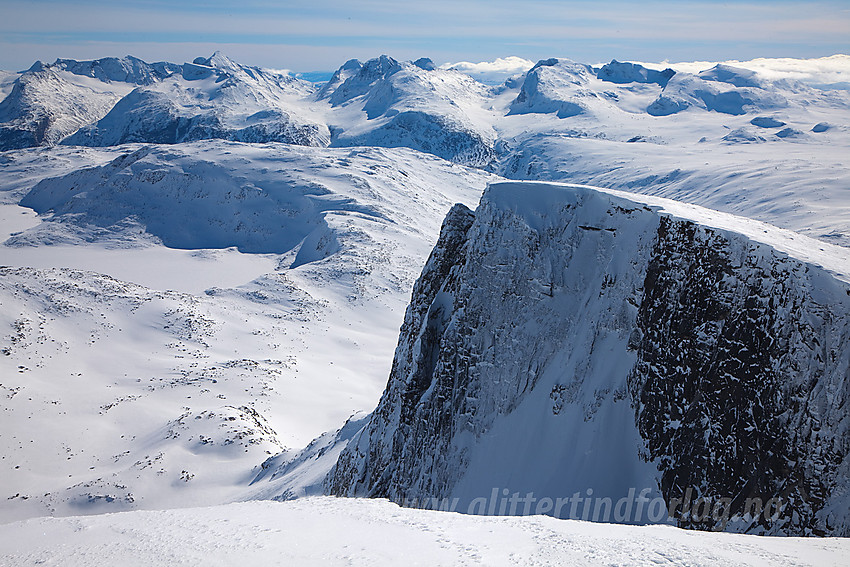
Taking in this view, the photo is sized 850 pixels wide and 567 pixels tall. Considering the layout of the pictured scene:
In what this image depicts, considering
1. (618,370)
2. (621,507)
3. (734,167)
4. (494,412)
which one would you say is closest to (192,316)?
(494,412)

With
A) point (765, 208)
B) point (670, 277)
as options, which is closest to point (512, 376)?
point (670, 277)

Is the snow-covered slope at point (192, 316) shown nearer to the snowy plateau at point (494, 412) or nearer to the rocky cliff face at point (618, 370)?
the snowy plateau at point (494, 412)

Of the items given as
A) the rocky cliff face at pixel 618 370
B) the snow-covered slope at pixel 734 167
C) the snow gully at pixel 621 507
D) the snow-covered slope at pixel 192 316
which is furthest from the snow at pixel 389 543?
the snow-covered slope at pixel 734 167

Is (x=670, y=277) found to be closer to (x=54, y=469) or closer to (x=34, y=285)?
(x=54, y=469)

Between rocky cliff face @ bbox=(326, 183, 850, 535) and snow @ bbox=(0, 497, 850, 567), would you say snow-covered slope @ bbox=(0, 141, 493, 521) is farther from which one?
snow @ bbox=(0, 497, 850, 567)

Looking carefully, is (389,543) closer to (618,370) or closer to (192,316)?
(618,370)
